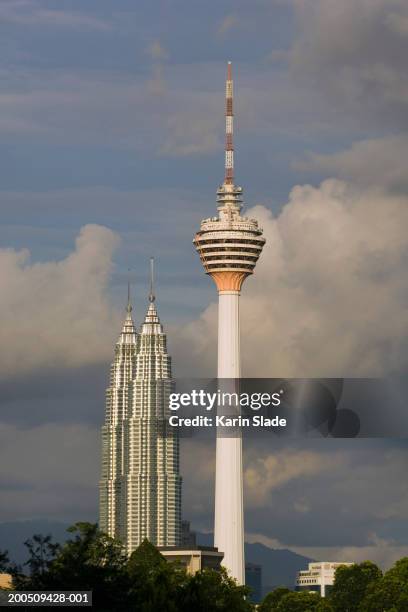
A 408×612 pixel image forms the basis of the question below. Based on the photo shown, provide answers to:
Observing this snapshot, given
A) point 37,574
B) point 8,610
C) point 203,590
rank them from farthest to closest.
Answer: point 203,590 < point 37,574 < point 8,610

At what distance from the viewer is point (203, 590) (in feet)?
614

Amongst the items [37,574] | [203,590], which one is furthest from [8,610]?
[203,590]

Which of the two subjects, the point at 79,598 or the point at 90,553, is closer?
the point at 79,598

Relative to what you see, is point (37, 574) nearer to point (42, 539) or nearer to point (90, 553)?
point (42, 539)

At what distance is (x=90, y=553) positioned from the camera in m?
194

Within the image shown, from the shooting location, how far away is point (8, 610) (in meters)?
157

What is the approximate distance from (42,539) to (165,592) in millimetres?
13075

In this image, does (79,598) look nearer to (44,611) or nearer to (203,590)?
(44,611)

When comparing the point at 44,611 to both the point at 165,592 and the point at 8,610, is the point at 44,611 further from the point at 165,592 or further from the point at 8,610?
the point at 165,592

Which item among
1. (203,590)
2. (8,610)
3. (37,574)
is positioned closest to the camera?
(8,610)

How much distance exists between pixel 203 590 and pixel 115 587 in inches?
594

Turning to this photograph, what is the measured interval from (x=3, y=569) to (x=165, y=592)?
17.8 m

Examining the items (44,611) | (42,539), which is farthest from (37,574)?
(44,611)

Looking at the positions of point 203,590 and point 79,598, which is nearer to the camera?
point 79,598
